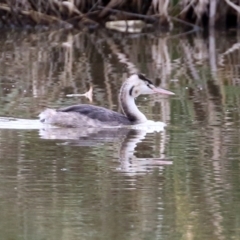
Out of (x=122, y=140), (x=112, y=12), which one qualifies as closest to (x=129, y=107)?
(x=122, y=140)

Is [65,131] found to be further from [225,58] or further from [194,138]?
[225,58]

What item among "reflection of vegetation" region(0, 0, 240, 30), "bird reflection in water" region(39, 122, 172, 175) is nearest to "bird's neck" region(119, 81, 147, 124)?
"bird reflection in water" region(39, 122, 172, 175)

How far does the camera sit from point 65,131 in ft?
30.8

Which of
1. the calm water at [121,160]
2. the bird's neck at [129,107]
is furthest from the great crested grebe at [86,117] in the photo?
the calm water at [121,160]

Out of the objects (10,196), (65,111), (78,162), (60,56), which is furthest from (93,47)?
(10,196)

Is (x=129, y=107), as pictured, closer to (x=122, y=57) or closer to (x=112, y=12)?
(x=122, y=57)

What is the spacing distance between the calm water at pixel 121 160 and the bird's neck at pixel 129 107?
0.24 m

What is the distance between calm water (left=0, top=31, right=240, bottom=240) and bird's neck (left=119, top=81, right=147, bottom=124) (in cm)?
24

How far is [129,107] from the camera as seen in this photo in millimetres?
9898

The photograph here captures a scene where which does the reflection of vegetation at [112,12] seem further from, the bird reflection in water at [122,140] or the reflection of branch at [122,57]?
the bird reflection in water at [122,140]

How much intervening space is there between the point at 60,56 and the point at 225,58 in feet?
8.14

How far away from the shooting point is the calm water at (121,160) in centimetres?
585

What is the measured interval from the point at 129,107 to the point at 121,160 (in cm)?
210

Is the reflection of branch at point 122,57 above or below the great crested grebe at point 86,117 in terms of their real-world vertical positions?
above
